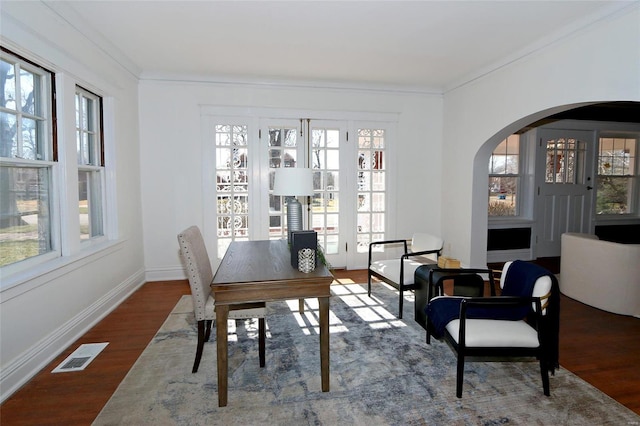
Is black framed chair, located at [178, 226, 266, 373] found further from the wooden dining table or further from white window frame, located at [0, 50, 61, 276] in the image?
white window frame, located at [0, 50, 61, 276]

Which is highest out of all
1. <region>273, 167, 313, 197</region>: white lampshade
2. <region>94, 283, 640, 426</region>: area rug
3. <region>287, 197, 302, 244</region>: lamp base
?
<region>273, 167, 313, 197</region>: white lampshade

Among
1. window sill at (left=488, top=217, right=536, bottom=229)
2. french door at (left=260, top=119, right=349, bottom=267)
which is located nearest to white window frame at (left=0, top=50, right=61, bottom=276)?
french door at (left=260, top=119, right=349, bottom=267)

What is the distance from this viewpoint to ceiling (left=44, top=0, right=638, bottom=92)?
9.55 ft

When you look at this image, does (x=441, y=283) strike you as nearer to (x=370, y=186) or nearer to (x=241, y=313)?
(x=241, y=313)

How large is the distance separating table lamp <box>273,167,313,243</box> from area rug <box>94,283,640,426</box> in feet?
3.33

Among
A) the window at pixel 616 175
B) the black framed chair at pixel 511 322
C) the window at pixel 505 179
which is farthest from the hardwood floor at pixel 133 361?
the window at pixel 616 175

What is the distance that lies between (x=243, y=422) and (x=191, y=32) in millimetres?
3302

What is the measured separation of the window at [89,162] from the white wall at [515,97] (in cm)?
447

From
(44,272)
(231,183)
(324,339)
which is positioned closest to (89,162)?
(44,272)

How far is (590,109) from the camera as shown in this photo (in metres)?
5.72

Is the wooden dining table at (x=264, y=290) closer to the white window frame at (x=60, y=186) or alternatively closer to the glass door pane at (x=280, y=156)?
the white window frame at (x=60, y=186)

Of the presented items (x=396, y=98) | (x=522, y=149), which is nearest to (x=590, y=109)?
(x=522, y=149)

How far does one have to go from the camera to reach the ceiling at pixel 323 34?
291 cm

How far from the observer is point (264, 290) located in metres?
2.15
